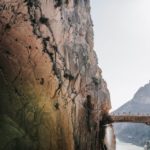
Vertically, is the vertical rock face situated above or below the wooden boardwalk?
above

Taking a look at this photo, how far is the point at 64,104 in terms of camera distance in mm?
42250

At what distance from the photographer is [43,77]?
125 feet

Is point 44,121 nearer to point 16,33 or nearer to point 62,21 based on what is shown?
point 16,33

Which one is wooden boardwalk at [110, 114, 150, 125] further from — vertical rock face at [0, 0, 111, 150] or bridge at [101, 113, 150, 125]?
vertical rock face at [0, 0, 111, 150]

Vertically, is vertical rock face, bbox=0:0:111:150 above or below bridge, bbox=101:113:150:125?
above

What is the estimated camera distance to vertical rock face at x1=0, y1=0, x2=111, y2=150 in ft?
107

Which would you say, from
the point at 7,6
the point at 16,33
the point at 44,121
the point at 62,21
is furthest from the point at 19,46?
the point at 62,21

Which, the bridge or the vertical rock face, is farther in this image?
the bridge

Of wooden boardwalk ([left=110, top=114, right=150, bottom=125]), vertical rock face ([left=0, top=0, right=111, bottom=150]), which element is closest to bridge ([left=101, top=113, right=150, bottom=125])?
wooden boardwalk ([left=110, top=114, right=150, bottom=125])

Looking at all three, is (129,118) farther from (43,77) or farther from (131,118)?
(43,77)

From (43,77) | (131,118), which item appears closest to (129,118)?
(131,118)

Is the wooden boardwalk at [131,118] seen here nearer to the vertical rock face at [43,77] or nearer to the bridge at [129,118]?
the bridge at [129,118]

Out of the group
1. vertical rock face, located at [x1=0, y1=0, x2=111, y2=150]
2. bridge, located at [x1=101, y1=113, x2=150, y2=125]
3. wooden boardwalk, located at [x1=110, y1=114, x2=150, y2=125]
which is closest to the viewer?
vertical rock face, located at [x1=0, y1=0, x2=111, y2=150]

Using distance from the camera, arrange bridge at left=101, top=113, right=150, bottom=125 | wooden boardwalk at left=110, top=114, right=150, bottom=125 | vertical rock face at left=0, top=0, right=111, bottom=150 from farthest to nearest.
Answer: wooden boardwalk at left=110, top=114, right=150, bottom=125 < bridge at left=101, top=113, right=150, bottom=125 < vertical rock face at left=0, top=0, right=111, bottom=150
